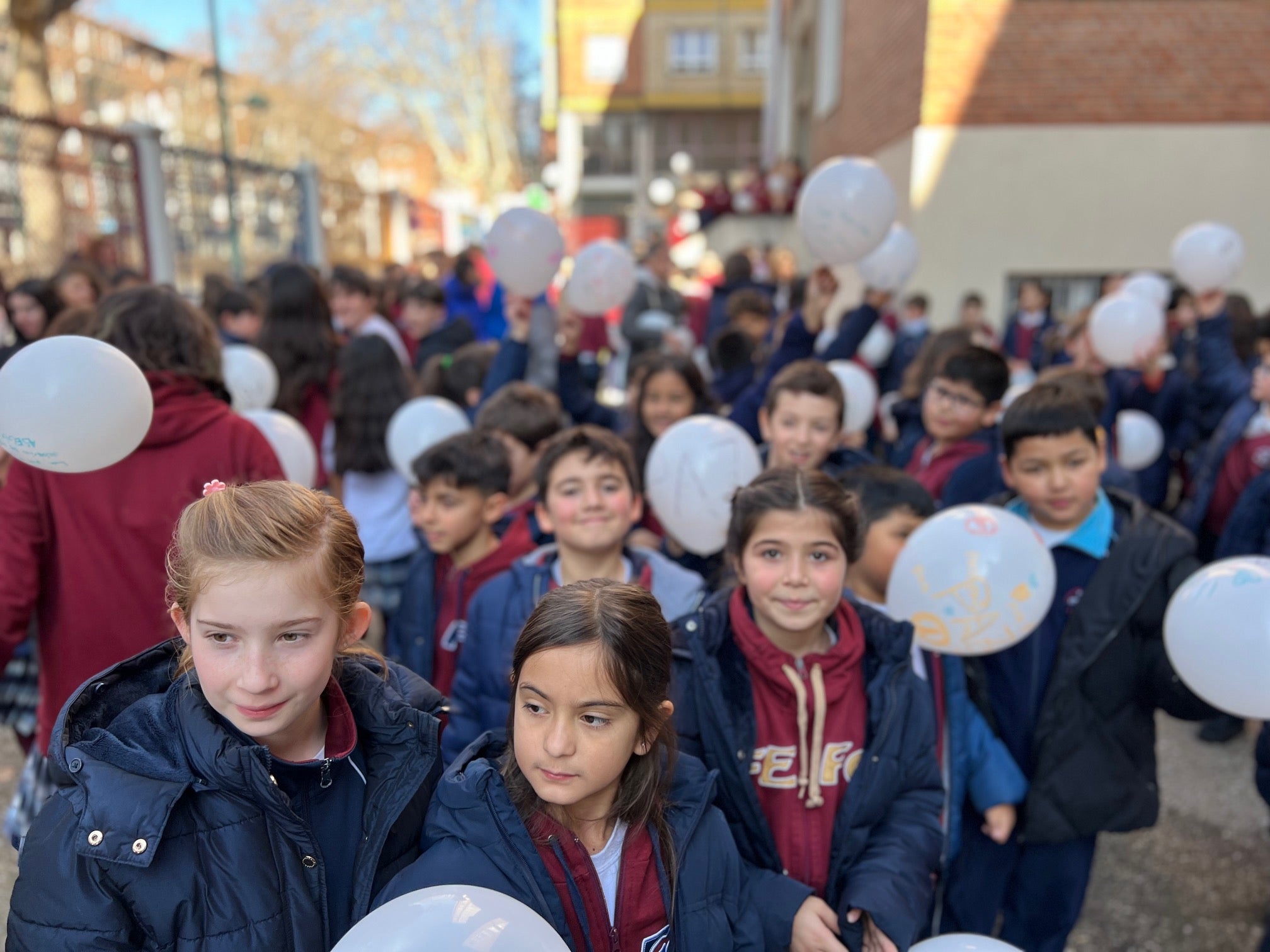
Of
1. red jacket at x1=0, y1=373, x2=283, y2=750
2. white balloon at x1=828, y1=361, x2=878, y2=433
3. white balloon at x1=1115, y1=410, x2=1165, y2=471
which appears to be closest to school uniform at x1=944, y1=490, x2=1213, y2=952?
white balloon at x1=828, y1=361, x2=878, y2=433

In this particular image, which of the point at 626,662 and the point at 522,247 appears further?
the point at 522,247

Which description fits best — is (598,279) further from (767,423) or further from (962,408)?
(962,408)

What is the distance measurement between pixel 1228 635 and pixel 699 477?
4.42 ft

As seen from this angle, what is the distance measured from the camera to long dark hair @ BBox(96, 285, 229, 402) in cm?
215

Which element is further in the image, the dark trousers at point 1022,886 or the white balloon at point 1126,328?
the white balloon at point 1126,328

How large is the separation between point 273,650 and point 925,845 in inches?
48.0

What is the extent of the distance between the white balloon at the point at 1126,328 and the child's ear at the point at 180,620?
4238 mm

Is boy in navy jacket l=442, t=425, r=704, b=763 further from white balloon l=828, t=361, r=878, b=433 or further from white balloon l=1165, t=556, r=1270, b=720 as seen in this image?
white balloon l=828, t=361, r=878, b=433

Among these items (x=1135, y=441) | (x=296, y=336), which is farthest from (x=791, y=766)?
(x=1135, y=441)

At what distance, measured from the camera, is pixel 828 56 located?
13.9 m

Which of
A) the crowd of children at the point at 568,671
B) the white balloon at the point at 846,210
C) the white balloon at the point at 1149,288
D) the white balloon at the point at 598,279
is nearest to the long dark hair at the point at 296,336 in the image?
the crowd of children at the point at 568,671

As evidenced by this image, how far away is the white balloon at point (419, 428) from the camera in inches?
129

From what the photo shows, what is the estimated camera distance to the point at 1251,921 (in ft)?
8.86

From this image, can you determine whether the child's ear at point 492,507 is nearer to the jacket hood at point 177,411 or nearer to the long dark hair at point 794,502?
the jacket hood at point 177,411
